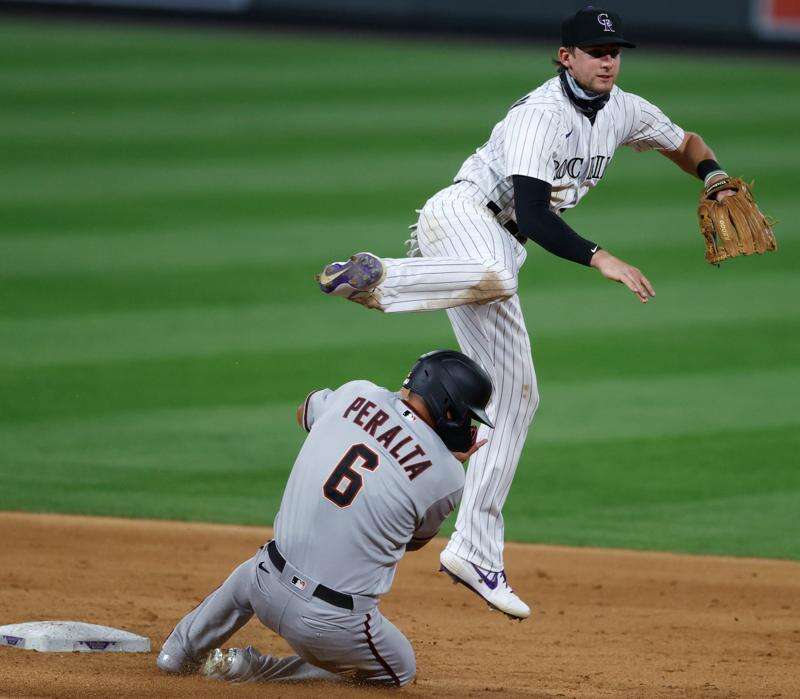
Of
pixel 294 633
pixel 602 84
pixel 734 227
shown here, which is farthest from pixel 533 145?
pixel 294 633

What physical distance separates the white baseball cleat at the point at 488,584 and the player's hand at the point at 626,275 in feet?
4.47

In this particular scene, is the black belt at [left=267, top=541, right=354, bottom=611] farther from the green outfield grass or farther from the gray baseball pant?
the green outfield grass

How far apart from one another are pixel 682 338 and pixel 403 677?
6.00 metres

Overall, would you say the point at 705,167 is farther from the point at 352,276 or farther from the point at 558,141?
the point at 352,276

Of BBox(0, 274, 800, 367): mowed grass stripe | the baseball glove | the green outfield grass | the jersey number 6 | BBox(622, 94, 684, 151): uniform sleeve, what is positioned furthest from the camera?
BBox(0, 274, 800, 367): mowed grass stripe

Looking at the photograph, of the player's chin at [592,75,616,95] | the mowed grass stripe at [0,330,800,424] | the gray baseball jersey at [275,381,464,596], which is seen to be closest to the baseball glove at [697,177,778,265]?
the player's chin at [592,75,616,95]

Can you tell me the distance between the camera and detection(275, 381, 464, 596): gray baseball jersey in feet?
14.6

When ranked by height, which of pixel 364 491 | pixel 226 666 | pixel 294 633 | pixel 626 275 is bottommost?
pixel 226 666

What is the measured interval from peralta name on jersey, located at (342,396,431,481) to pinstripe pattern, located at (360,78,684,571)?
616 millimetres

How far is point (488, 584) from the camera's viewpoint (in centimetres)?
543

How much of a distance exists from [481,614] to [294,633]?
5.81 feet

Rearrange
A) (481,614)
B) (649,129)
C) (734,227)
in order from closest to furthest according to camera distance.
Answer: (734,227) < (649,129) < (481,614)

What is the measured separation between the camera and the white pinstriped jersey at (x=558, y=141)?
506 centimetres

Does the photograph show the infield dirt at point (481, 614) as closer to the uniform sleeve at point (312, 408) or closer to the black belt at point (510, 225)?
the uniform sleeve at point (312, 408)
